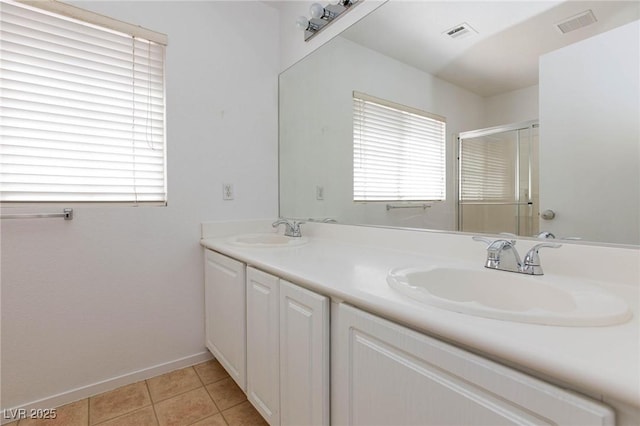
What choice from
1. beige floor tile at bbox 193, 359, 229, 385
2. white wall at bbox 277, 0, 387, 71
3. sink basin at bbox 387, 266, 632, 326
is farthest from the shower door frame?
beige floor tile at bbox 193, 359, 229, 385

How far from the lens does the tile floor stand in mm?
1375

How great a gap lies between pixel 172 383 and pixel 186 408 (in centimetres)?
26

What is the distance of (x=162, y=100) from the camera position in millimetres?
1757

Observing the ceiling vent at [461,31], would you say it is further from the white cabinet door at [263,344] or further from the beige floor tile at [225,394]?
the beige floor tile at [225,394]

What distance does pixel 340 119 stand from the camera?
1758 millimetres

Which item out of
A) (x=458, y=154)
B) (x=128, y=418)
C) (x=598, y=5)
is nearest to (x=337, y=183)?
(x=458, y=154)

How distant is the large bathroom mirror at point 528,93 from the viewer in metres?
0.82

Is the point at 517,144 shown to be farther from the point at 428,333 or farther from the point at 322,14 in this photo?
the point at 322,14

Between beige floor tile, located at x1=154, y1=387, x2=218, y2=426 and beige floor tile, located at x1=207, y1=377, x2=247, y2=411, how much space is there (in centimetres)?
3

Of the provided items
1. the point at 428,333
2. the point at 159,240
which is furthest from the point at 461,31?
the point at 159,240

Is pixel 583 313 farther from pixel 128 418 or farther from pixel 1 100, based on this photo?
pixel 1 100

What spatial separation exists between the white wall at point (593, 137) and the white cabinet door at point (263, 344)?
97cm

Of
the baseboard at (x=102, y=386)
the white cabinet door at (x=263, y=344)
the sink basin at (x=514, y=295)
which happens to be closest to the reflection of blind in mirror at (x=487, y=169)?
the sink basin at (x=514, y=295)

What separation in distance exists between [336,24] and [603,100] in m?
1.35
